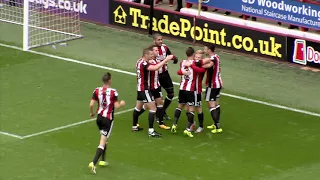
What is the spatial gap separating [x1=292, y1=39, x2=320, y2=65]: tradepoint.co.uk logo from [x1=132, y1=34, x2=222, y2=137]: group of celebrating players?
643cm

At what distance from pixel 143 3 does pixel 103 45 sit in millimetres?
3467

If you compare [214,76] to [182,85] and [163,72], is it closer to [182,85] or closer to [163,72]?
[182,85]

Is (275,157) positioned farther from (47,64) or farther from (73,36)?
(73,36)

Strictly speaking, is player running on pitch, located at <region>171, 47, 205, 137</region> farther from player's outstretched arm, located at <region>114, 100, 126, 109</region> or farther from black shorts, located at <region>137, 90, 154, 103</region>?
player's outstretched arm, located at <region>114, 100, 126, 109</region>

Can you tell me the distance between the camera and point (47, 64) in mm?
30906

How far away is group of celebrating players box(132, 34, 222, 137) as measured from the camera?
24328 millimetres

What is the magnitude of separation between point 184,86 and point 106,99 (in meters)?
3.25

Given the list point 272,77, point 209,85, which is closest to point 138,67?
point 209,85

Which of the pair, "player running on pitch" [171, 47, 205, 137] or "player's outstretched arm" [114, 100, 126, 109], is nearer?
"player's outstretched arm" [114, 100, 126, 109]

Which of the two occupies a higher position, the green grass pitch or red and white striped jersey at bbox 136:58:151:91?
red and white striped jersey at bbox 136:58:151:91

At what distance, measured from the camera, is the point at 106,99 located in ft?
71.8

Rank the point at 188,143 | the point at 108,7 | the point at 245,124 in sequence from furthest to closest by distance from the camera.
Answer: the point at 108,7, the point at 245,124, the point at 188,143

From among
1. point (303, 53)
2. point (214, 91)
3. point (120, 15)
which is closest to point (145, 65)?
point (214, 91)

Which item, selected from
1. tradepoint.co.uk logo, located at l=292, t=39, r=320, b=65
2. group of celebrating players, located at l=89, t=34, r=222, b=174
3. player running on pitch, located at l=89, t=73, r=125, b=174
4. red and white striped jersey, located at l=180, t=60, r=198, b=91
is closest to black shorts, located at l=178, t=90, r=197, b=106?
group of celebrating players, located at l=89, t=34, r=222, b=174
